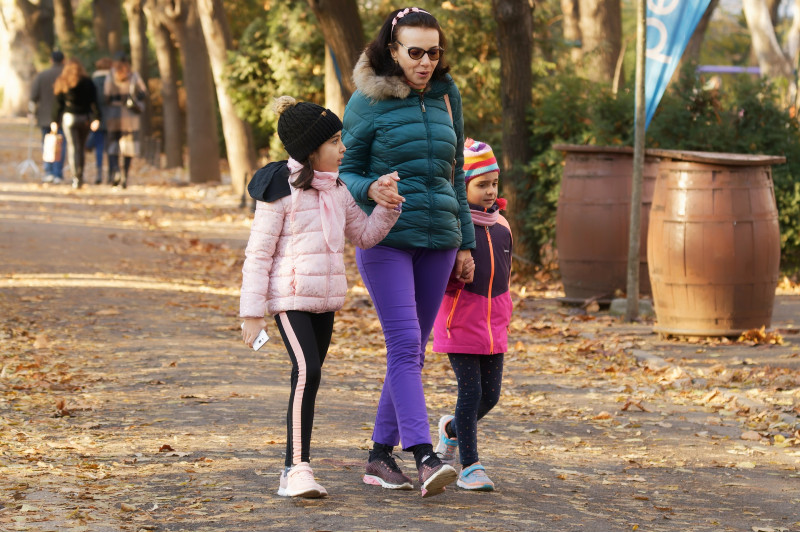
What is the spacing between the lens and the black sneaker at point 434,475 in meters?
4.75

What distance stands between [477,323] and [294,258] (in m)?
0.88

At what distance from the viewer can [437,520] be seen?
15.3ft

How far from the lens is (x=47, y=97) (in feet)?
74.9

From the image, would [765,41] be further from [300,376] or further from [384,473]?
[300,376]

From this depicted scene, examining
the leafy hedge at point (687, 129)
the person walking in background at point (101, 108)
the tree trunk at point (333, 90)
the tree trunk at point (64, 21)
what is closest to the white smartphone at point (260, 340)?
the leafy hedge at point (687, 129)

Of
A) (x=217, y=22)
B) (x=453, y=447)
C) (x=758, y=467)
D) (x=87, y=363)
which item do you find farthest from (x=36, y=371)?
(x=217, y=22)

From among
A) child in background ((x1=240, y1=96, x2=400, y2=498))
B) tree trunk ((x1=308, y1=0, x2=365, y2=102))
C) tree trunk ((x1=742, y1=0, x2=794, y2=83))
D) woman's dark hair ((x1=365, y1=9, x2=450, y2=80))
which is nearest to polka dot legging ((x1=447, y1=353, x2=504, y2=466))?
child in background ((x1=240, y1=96, x2=400, y2=498))

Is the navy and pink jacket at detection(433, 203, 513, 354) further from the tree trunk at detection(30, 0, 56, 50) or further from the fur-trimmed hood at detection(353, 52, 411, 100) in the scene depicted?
the tree trunk at detection(30, 0, 56, 50)

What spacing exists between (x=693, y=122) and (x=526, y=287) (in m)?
2.43

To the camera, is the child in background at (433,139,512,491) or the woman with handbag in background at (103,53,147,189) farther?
the woman with handbag in background at (103,53,147,189)

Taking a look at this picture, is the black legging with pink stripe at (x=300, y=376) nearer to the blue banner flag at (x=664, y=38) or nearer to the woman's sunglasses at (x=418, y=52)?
the woman's sunglasses at (x=418, y=52)

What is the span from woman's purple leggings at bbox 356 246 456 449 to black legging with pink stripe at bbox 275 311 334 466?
0.29m

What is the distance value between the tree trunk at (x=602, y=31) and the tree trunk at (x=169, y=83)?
9.11 metres

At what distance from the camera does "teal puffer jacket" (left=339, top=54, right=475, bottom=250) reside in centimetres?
501
